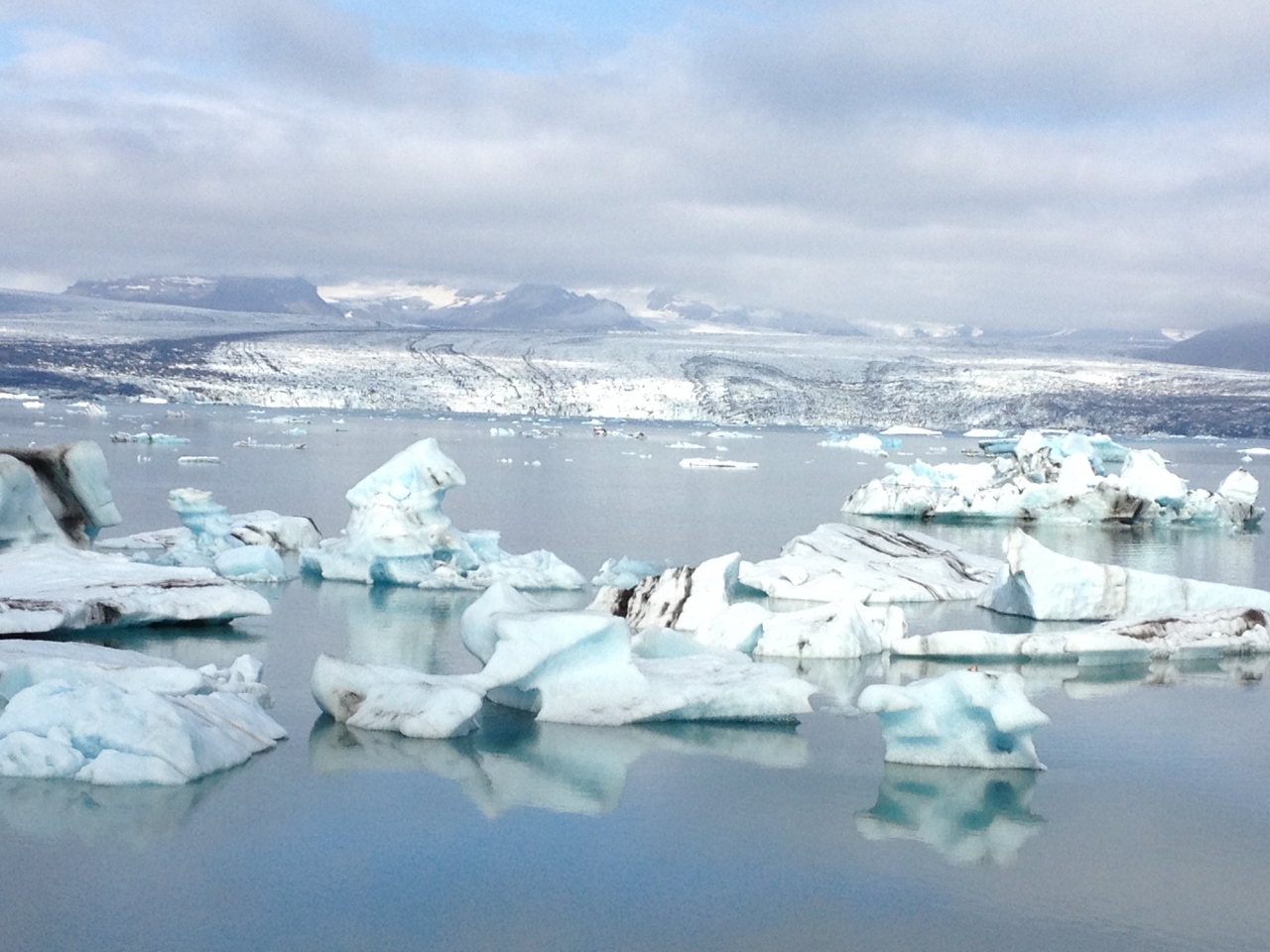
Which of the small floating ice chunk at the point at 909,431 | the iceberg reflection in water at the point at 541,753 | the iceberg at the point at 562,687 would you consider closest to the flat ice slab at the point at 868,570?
the iceberg at the point at 562,687

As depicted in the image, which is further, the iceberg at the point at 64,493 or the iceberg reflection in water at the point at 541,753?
the iceberg at the point at 64,493

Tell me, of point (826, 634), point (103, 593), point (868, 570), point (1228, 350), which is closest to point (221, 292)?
point (1228, 350)

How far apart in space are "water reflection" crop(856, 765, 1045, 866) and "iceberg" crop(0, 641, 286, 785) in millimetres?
1816

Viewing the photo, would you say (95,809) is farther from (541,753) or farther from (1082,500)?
(1082,500)

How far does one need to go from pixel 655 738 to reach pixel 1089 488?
10.8m

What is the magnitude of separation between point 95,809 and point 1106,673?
4.20 meters

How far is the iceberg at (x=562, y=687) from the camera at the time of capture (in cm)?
454

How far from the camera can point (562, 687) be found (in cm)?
469

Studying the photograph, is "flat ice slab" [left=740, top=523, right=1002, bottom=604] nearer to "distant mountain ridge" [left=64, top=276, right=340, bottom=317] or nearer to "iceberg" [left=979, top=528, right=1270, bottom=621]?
"iceberg" [left=979, top=528, right=1270, bottom=621]

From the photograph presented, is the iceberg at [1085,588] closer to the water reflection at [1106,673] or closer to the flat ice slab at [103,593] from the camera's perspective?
the water reflection at [1106,673]

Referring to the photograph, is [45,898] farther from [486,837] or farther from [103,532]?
[103,532]

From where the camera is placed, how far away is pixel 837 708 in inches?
201

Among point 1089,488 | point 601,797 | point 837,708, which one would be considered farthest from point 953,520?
point 601,797

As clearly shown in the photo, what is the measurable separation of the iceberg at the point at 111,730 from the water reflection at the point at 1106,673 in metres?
2.64
